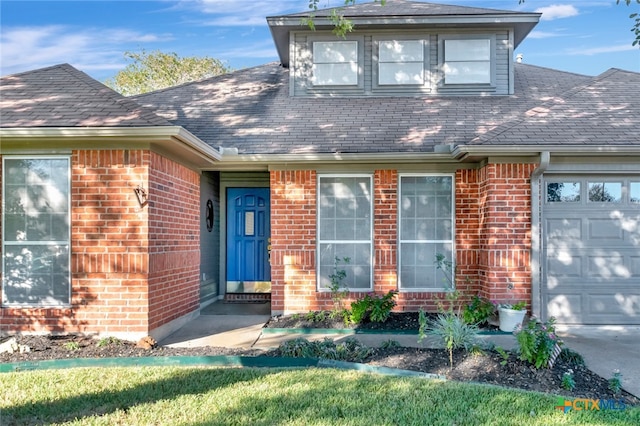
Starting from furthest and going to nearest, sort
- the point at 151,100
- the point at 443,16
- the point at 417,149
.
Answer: the point at 151,100, the point at 443,16, the point at 417,149

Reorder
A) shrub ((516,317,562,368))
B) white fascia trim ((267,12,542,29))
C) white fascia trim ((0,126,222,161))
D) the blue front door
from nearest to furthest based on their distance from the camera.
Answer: shrub ((516,317,562,368))
white fascia trim ((0,126,222,161))
white fascia trim ((267,12,542,29))
the blue front door

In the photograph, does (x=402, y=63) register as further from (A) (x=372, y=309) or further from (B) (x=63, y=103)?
(B) (x=63, y=103)

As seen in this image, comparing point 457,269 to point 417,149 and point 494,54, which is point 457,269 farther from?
point 494,54

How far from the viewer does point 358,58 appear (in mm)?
9148

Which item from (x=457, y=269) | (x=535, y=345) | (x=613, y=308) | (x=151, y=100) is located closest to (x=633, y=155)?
(x=613, y=308)

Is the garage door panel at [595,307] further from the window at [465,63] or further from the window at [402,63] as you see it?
the window at [402,63]

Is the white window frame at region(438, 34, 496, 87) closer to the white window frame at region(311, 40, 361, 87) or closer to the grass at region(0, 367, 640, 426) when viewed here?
the white window frame at region(311, 40, 361, 87)

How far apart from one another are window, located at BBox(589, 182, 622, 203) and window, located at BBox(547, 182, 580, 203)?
0.21m

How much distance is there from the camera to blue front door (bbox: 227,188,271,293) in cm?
947

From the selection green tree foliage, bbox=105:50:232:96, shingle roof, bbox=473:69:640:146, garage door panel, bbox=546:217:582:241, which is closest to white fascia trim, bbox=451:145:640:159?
shingle roof, bbox=473:69:640:146

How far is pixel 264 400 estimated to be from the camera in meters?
3.92

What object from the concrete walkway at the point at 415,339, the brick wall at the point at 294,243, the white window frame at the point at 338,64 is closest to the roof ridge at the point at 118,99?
the brick wall at the point at 294,243

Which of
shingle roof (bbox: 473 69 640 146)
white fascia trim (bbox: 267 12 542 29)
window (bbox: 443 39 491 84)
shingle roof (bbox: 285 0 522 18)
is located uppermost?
shingle roof (bbox: 285 0 522 18)

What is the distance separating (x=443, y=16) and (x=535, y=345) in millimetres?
6540
